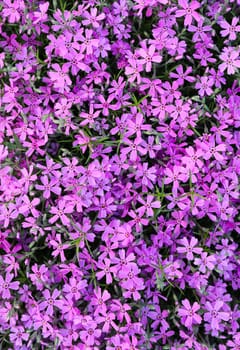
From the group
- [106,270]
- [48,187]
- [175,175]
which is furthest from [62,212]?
[175,175]

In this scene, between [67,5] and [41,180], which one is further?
[67,5]

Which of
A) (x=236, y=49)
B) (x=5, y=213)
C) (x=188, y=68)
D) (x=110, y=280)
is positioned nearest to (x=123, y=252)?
(x=110, y=280)

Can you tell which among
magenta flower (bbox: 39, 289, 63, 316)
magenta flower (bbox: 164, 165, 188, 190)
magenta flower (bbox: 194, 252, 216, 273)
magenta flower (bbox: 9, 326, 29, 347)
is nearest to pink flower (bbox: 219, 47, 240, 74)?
magenta flower (bbox: 164, 165, 188, 190)

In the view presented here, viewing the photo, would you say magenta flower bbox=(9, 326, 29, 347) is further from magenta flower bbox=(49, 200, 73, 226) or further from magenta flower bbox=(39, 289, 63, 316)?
magenta flower bbox=(49, 200, 73, 226)

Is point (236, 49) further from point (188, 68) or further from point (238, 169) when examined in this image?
point (238, 169)

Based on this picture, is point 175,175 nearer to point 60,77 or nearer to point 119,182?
point 119,182

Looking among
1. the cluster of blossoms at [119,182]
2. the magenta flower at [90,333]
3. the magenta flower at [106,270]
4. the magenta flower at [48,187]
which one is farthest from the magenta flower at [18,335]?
the magenta flower at [48,187]

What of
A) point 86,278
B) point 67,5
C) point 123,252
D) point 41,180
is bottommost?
point 86,278
